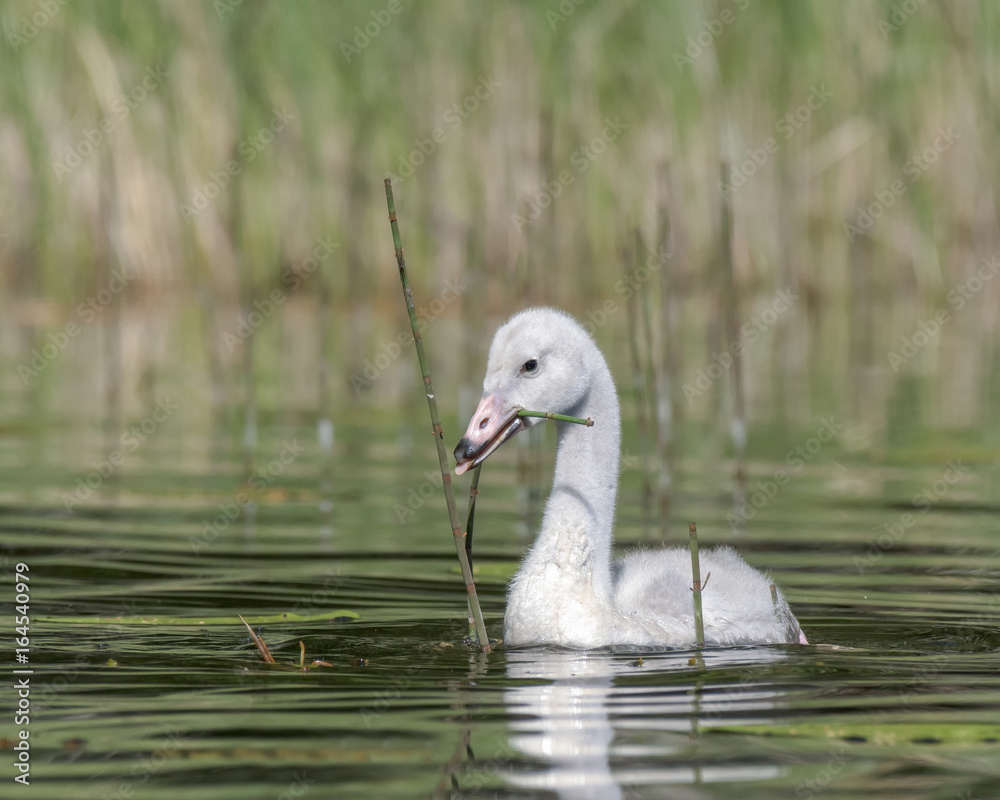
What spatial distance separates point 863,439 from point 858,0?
23.5 feet

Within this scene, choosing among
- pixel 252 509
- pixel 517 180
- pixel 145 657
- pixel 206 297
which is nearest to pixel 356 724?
pixel 145 657

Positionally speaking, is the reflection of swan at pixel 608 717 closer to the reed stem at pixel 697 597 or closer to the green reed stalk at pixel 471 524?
Answer: the reed stem at pixel 697 597

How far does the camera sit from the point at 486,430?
624 cm

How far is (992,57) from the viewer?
1756 cm

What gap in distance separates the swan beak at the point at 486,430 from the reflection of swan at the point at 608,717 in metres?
0.72

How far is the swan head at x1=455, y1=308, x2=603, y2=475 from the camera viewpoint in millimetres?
6301

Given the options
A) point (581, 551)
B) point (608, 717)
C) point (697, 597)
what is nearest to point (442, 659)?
point (581, 551)

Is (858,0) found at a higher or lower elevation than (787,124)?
higher

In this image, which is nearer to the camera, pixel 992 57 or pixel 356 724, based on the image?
pixel 356 724

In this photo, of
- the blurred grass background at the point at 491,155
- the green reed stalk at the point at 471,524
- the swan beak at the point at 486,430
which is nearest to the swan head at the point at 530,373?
the swan beak at the point at 486,430

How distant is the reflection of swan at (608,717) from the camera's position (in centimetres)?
432

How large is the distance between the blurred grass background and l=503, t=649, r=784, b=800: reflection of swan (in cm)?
1006

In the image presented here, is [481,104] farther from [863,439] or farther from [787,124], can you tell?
[863,439]

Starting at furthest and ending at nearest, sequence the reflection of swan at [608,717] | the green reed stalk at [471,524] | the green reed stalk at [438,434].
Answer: the green reed stalk at [471,524] → the green reed stalk at [438,434] → the reflection of swan at [608,717]
